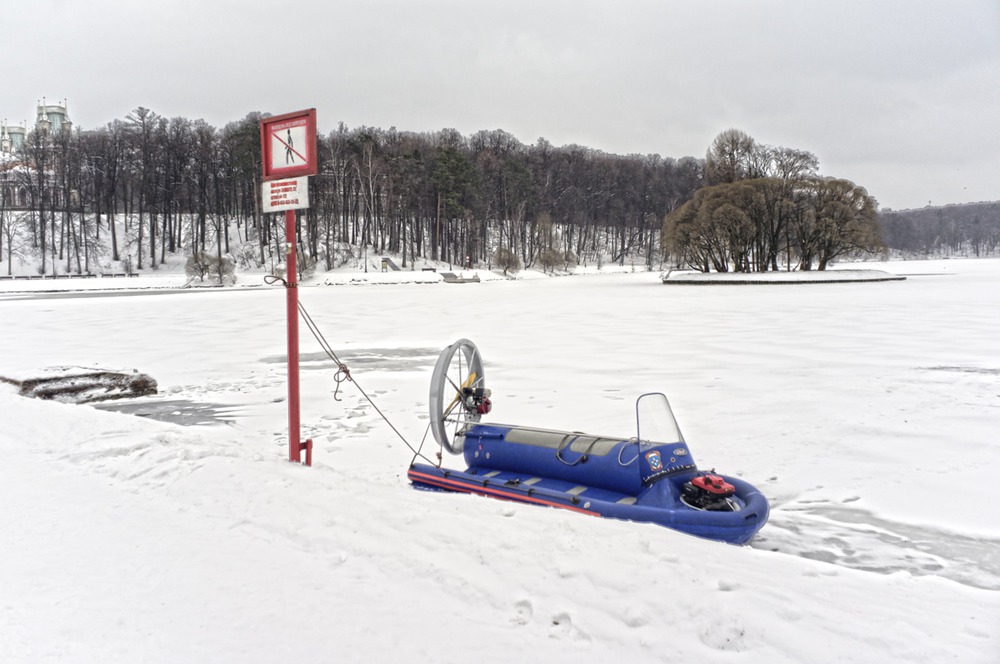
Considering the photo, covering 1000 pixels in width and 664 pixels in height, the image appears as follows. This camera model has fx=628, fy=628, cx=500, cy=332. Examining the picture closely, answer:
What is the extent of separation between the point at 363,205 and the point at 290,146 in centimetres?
6839

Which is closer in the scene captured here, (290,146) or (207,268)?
(290,146)

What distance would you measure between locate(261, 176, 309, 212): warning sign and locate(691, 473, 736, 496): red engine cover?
403 centimetres

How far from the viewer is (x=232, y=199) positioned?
76375 millimetres

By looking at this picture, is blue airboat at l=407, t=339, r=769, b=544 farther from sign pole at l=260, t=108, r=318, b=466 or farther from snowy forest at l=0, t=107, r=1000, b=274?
snowy forest at l=0, t=107, r=1000, b=274

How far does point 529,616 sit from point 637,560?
30.7 inches

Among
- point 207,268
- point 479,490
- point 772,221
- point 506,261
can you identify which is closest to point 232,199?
point 207,268

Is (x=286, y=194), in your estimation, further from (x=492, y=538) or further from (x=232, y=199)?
(x=232, y=199)

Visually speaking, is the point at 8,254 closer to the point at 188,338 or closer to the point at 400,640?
the point at 188,338

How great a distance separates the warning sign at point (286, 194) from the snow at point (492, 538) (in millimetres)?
2277

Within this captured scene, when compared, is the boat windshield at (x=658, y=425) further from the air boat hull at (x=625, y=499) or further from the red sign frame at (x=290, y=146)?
the red sign frame at (x=290, y=146)

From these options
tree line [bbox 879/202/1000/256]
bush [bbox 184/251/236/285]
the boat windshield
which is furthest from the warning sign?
tree line [bbox 879/202/1000/256]

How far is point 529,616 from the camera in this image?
2951mm

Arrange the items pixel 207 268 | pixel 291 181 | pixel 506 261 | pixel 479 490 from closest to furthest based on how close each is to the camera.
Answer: pixel 479 490
pixel 291 181
pixel 207 268
pixel 506 261

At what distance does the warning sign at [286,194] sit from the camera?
18.4 ft
